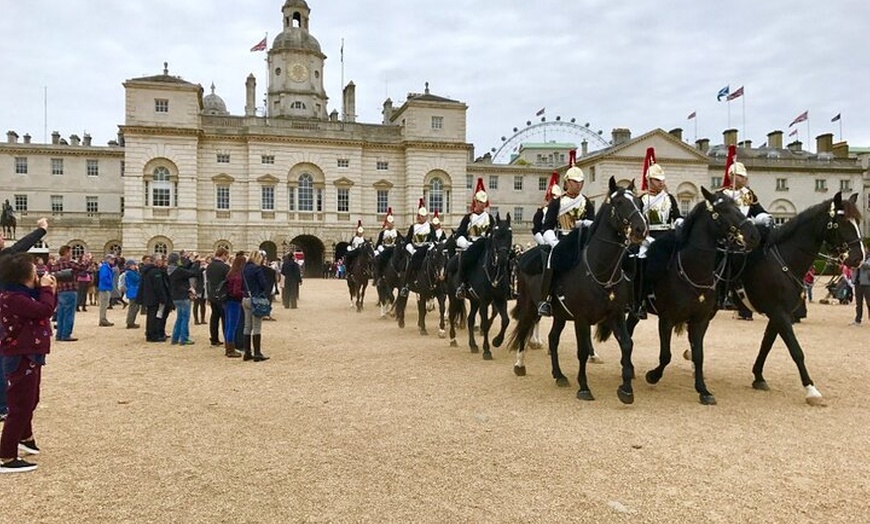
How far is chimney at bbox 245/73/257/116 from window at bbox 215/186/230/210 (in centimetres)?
1793

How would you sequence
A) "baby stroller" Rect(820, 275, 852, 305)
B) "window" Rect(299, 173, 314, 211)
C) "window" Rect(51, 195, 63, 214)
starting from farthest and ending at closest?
"window" Rect(51, 195, 63, 214)
"window" Rect(299, 173, 314, 211)
"baby stroller" Rect(820, 275, 852, 305)

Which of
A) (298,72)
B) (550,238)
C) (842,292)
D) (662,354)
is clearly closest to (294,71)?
(298,72)

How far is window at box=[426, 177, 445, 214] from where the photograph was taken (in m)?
51.4

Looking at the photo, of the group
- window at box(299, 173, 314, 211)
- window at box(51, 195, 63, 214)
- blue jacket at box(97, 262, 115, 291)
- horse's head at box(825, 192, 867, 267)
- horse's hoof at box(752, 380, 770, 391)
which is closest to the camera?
horse's head at box(825, 192, 867, 267)

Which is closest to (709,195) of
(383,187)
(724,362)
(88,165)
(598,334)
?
(598,334)

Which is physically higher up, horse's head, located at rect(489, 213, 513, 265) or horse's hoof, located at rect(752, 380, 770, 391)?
horse's head, located at rect(489, 213, 513, 265)

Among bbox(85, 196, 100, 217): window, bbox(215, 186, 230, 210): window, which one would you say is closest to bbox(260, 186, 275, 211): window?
bbox(215, 186, 230, 210): window

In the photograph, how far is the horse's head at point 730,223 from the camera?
25.6ft

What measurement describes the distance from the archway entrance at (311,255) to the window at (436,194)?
32.7 ft

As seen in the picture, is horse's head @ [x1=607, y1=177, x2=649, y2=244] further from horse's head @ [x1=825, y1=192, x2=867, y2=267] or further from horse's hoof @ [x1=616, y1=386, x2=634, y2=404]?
horse's head @ [x1=825, y1=192, x2=867, y2=267]

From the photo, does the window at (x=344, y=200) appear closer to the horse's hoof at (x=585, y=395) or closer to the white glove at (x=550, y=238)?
the white glove at (x=550, y=238)

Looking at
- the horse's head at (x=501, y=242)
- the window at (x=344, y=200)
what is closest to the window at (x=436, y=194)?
the window at (x=344, y=200)

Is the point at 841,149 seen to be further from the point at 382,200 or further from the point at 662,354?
the point at 662,354

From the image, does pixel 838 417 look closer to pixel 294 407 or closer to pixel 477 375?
pixel 477 375
